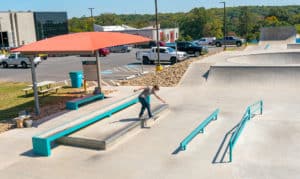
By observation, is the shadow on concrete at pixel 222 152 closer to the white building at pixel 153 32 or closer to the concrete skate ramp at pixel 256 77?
the concrete skate ramp at pixel 256 77

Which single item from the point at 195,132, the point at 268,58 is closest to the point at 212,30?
the point at 268,58

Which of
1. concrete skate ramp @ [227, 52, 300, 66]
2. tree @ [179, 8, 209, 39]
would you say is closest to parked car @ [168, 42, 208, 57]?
concrete skate ramp @ [227, 52, 300, 66]

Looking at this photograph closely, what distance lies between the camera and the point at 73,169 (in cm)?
914

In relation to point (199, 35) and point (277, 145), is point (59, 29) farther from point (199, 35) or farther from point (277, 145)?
point (277, 145)

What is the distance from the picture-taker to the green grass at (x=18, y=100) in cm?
1573

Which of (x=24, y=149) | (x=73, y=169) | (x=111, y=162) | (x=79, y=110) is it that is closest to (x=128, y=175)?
(x=111, y=162)

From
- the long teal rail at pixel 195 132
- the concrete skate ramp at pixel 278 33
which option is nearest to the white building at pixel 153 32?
the concrete skate ramp at pixel 278 33

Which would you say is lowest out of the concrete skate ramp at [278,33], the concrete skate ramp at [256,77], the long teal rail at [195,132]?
the long teal rail at [195,132]

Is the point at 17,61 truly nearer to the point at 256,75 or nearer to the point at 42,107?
the point at 42,107

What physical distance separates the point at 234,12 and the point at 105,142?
191 meters

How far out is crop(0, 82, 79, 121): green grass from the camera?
51.6ft

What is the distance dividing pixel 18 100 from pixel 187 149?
1181 centimetres

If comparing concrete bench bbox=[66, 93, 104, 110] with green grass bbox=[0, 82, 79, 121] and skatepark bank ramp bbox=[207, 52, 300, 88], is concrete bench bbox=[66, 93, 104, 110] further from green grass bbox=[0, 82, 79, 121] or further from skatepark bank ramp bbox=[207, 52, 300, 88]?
skatepark bank ramp bbox=[207, 52, 300, 88]

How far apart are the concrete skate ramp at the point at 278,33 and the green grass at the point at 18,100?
4075cm
